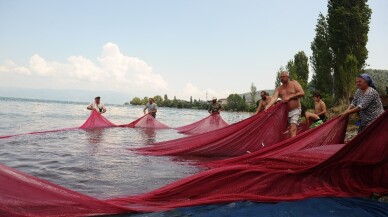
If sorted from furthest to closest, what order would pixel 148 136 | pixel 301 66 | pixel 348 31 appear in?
pixel 301 66 < pixel 348 31 < pixel 148 136

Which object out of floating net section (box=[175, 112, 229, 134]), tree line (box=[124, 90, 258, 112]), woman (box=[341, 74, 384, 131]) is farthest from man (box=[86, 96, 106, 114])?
tree line (box=[124, 90, 258, 112])

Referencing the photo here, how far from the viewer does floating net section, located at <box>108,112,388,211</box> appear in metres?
3.70

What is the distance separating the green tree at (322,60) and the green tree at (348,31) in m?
1.23

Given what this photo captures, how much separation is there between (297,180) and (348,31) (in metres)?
28.2

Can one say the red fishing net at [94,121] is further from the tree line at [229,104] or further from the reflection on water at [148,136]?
the tree line at [229,104]

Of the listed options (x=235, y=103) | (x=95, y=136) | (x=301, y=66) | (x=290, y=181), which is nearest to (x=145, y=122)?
(x=95, y=136)

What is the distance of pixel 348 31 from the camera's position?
2836cm

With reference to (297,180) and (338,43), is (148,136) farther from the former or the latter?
(338,43)

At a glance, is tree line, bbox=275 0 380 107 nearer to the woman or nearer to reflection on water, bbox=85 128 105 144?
reflection on water, bbox=85 128 105 144

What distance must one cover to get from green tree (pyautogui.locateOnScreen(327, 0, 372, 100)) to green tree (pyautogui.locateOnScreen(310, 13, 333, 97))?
1231 mm

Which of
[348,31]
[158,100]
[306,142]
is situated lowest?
[306,142]

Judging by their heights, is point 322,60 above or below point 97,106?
above

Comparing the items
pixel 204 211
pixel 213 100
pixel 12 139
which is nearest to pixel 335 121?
pixel 204 211

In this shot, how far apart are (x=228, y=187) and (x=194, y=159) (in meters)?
3.38
